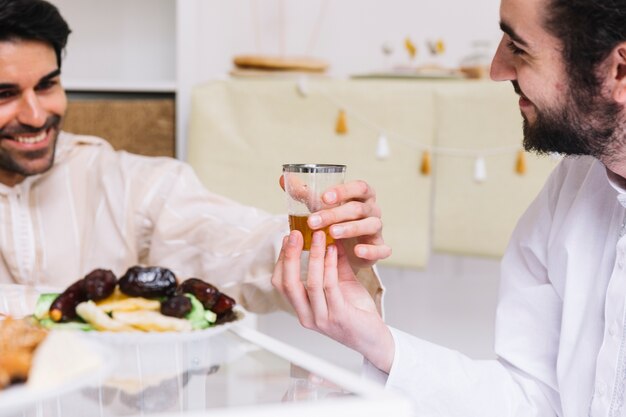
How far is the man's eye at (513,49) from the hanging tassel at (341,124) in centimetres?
88

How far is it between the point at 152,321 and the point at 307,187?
0.33m

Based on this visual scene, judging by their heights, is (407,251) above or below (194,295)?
below

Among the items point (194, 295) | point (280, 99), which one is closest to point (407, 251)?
point (280, 99)

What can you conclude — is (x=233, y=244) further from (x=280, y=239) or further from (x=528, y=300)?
(x=528, y=300)

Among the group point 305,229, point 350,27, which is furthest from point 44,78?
point 350,27

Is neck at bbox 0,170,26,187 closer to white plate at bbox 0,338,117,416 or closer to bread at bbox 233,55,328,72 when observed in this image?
bread at bbox 233,55,328,72

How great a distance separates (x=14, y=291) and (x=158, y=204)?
61 cm

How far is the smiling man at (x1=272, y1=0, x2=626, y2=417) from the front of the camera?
3.67 feet

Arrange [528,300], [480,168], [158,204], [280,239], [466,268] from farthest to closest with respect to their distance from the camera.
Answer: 1. [466,268]
2. [480,168]
3. [158,204]
4. [280,239]
5. [528,300]

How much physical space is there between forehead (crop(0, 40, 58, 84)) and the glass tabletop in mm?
948

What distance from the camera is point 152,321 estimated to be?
0.82 meters

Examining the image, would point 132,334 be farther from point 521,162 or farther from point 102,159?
point 521,162

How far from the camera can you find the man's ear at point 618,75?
1137mm

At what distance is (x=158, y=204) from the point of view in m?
1.76
